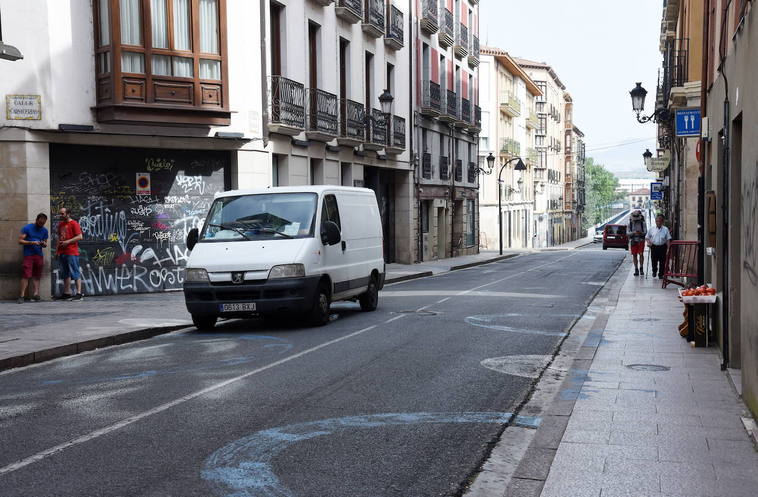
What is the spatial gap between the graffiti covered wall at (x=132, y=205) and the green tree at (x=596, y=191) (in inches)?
5588

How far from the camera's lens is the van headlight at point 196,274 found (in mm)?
12547

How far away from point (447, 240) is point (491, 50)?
25.5 m

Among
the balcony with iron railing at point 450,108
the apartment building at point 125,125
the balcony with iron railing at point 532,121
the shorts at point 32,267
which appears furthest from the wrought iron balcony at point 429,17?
the balcony with iron railing at point 532,121

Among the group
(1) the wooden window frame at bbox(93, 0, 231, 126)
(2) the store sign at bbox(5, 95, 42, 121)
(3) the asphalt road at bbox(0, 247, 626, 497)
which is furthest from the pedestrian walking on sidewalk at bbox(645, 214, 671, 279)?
(2) the store sign at bbox(5, 95, 42, 121)

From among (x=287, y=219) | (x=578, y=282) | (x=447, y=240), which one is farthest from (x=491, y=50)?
(x=287, y=219)

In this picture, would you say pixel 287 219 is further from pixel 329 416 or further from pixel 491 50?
pixel 491 50

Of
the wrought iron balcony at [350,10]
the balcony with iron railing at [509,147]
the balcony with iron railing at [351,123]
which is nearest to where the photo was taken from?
the wrought iron balcony at [350,10]

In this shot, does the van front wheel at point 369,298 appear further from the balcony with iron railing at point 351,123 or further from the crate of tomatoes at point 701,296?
the balcony with iron railing at point 351,123

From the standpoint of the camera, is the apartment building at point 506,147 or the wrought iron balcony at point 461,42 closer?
the wrought iron balcony at point 461,42

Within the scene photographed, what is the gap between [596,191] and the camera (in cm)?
17375

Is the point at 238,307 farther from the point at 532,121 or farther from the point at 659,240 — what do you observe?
the point at 532,121

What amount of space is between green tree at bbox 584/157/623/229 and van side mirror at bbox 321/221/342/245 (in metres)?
148

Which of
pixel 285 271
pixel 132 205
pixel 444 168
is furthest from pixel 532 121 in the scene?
pixel 285 271

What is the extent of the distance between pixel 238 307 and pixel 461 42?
112ft
